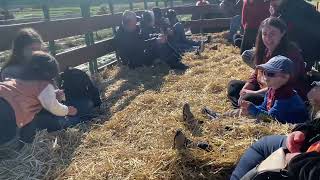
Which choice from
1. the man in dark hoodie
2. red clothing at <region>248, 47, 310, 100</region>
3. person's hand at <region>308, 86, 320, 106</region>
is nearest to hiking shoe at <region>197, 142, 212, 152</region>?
person's hand at <region>308, 86, 320, 106</region>

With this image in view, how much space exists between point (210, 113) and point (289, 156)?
6.84 ft

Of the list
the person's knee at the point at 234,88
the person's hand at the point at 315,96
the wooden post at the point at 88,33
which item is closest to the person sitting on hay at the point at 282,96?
the person's hand at the point at 315,96

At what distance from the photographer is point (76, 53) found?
21.1 feet

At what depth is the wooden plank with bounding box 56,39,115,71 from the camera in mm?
5922

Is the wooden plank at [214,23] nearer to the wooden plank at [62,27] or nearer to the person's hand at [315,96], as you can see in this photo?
the wooden plank at [62,27]

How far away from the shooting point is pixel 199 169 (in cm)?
326

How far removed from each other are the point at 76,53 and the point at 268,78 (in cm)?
351

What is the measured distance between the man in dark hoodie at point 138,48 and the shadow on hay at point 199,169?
446 cm

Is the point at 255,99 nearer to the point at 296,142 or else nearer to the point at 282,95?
the point at 282,95

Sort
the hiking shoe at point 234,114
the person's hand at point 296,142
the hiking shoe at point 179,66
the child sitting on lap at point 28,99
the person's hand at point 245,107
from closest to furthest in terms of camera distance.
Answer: the person's hand at point 296,142
the child sitting on lap at point 28,99
the person's hand at point 245,107
the hiking shoe at point 234,114
the hiking shoe at point 179,66

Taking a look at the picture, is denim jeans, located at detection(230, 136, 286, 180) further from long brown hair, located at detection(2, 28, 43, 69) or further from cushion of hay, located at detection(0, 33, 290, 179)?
long brown hair, located at detection(2, 28, 43, 69)

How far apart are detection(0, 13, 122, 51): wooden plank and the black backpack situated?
28.9 inches

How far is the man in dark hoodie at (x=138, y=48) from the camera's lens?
303 inches

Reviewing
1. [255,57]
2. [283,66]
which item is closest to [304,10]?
[255,57]
